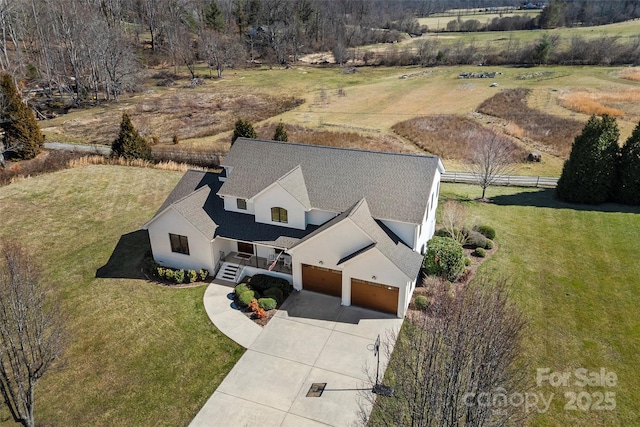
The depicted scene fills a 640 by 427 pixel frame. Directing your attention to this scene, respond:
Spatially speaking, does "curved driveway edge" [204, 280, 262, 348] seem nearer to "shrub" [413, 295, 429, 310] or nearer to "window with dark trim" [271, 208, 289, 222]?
"window with dark trim" [271, 208, 289, 222]

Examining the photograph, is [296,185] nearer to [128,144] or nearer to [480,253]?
[480,253]


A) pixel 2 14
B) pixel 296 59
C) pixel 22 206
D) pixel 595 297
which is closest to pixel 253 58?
pixel 296 59

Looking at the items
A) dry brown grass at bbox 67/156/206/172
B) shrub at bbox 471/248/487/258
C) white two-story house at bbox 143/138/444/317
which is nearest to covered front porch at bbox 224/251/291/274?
white two-story house at bbox 143/138/444/317

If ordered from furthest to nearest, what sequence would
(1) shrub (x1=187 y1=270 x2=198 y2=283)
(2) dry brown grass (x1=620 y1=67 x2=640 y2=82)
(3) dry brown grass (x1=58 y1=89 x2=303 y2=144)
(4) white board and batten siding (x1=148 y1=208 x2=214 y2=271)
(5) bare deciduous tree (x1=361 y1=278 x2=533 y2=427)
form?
(2) dry brown grass (x1=620 y1=67 x2=640 y2=82)
(3) dry brown grass (x1=58 y1=89 x2=303 y2=144)
(1) shrub (x1=187 y1=270 x2=198 y2=283)
(4) white board and batten siding (x1=148 y1=208 x2=214 y2=271)
(5) bare deciduous tree (x1=361 y1=278 x2=533 y2=427)

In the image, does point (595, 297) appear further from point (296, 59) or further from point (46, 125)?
point (296, 59)

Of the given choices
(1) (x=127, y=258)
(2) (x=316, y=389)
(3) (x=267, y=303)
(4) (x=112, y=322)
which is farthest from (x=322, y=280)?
(1) (x=127, y=258)

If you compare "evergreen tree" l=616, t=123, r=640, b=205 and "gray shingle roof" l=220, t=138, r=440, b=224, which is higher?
"gray shingle roof" l=220, t=138, r=440, b=224

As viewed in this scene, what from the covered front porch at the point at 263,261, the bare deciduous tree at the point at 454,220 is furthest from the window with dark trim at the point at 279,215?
the bare deciduous tree at the point at 454,220
